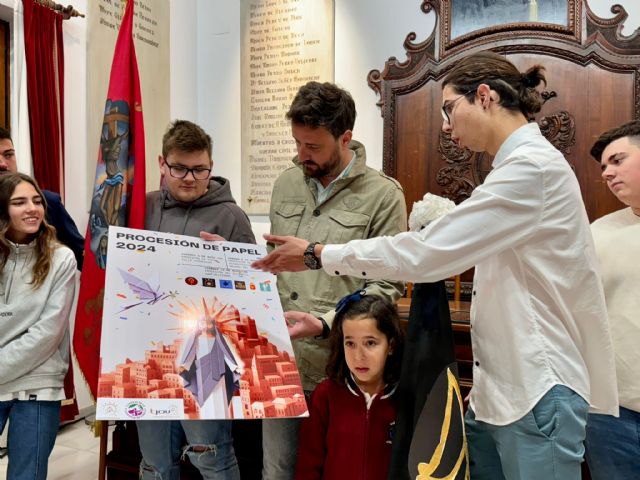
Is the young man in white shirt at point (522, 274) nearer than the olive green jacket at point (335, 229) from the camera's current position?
Yes

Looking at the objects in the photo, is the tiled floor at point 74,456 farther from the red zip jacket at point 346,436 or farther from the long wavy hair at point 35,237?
the red zip jacket at point 346,436

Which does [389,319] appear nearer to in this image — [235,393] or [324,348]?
[324,348]

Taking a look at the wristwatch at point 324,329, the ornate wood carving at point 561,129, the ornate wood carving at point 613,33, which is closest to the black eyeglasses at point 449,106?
the wristwatch at point 324,329

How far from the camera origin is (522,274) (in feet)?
4.01

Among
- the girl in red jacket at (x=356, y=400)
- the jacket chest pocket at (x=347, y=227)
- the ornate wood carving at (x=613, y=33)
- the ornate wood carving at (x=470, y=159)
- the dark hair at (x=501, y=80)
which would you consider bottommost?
the girl in red jacket at (x=356, y=400)

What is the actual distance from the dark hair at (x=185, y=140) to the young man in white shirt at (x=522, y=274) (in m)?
0.84

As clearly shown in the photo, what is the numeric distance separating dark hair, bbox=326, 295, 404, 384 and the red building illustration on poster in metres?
0.15

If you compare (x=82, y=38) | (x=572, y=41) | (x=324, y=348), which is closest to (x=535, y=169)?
(x=324, y=348)

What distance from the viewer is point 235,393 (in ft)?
4.65

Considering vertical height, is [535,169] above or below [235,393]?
above

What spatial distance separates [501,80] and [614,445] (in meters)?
1.10

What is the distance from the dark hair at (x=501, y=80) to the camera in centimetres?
129

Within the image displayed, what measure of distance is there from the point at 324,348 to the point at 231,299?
0.33m

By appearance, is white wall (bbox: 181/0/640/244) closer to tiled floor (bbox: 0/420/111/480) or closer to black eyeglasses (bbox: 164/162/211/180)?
tiled floor (bbox: 0/420/111/480)
